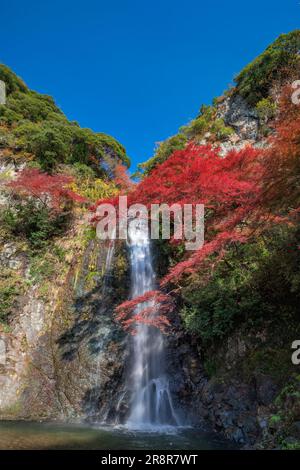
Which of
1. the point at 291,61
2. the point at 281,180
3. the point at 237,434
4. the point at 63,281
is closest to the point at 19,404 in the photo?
the point at 63,281

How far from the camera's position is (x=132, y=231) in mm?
14062

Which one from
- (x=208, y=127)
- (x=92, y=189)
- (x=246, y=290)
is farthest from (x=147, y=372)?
(x=208, y=127)

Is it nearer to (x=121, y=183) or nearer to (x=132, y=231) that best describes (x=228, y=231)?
(x=132, y=231)

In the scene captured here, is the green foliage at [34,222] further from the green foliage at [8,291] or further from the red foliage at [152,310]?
the red foliage at [152,310]

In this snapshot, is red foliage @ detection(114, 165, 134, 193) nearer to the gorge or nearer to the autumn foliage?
the gorge

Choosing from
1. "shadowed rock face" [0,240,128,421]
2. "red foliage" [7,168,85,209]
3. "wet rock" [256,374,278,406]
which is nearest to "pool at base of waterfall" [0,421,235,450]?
"wet rock" [256,374,278,406]

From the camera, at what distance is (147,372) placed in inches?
376

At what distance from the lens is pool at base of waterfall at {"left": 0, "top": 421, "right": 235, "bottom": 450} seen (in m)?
5.77

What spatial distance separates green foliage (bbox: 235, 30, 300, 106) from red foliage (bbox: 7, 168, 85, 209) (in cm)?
1190

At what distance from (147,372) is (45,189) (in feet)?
32.1

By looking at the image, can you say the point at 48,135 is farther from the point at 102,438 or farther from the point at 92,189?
the point at 102,438

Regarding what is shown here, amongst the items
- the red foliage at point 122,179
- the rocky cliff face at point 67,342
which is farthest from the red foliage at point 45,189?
the red foliage at point 122,179

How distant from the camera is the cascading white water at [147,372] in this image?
27.1 ft

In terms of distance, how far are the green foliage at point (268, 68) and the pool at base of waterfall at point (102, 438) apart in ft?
56.7
